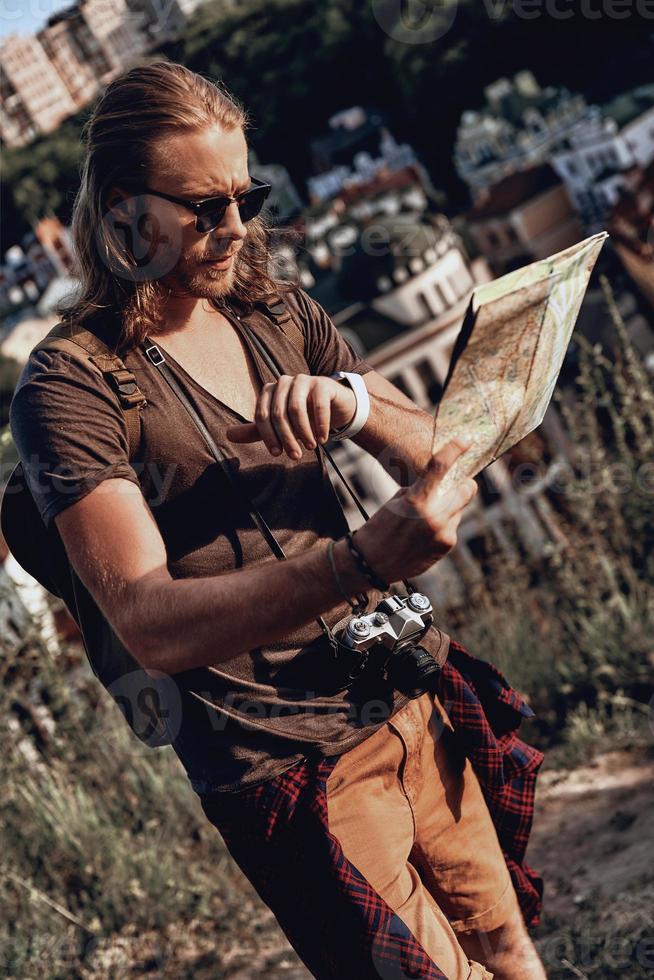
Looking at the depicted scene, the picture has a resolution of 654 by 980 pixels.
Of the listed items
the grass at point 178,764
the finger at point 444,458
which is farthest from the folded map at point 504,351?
the grass at point 178,764

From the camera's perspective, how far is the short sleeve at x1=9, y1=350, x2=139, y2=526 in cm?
154

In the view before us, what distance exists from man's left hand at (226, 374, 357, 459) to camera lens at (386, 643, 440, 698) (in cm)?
43

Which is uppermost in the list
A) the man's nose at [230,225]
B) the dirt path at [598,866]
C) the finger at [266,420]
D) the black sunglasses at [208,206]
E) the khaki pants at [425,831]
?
the black sunglasses at [208,206]

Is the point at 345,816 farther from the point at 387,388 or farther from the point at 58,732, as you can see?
the point at 58,732

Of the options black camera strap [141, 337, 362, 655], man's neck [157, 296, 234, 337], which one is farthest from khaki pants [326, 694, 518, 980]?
man's neck [157, 296, 234, 337]

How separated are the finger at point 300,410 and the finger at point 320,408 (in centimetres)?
2

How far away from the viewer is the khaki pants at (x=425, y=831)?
1840 millimetres

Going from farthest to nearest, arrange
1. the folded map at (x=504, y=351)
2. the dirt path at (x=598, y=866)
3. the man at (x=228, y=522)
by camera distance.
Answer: the dirt path at (x=598, y=866) → the man at (x=228, y=522) → the folded map at (x=504, y=351)

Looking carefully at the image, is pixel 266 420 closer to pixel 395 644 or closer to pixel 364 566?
pixel 364 566

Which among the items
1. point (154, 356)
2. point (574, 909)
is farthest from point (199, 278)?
point (574, 909)

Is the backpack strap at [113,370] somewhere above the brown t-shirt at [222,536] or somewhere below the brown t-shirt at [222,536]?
above

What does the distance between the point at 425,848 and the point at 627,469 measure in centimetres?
291

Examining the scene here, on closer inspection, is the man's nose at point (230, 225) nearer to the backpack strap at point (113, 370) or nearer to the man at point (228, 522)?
the man at point (228, 522)

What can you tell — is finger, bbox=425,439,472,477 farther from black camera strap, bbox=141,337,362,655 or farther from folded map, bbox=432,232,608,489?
black camera strap, bbox=141,337,362,655
